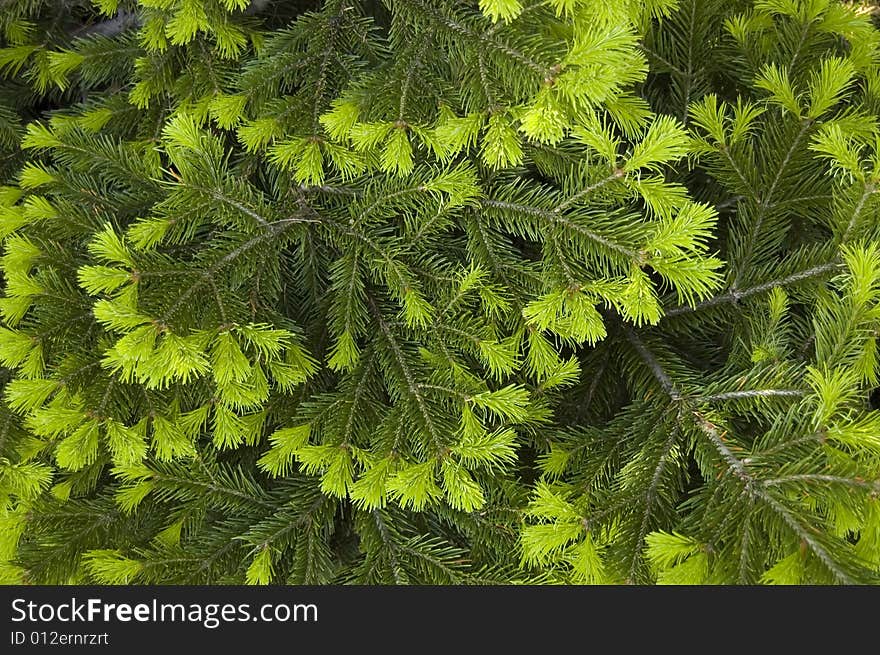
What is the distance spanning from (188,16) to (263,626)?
64.9 inches

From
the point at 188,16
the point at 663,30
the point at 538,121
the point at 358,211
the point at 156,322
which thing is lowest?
the point at 156,322

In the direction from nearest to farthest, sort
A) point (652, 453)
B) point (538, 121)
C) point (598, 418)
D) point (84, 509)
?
point (538, 121)
point (652, 453)
point (84, 509)
point (598, 418)

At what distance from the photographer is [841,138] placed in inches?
58.9

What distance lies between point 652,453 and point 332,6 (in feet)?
4.95

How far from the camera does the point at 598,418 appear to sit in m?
2.08

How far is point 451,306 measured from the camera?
5.64 feet

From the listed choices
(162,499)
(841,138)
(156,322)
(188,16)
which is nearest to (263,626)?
(162,499)

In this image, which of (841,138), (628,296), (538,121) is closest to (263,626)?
(628,296)

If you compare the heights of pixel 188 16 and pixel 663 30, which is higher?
pixel 663 30

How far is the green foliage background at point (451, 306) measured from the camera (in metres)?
1.43

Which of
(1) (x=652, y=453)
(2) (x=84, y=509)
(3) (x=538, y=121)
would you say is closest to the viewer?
(3) (x=538, y=121)

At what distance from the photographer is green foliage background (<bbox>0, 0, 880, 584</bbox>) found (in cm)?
143

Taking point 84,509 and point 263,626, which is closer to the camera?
point 263,626

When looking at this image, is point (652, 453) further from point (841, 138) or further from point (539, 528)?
point (841, 138)
